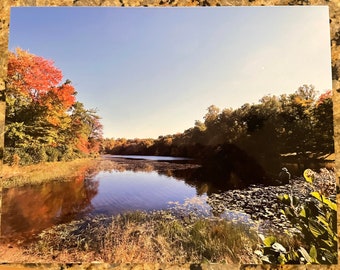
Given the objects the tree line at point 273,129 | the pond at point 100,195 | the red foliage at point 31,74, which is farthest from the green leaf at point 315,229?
the red foliage at point 31,74

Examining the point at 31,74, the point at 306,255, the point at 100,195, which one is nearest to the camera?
the point at 306,255

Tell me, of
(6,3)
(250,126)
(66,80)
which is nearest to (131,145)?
(66,80)

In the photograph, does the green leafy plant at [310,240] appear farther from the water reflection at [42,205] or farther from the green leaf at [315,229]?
the water reflection at [42,205]

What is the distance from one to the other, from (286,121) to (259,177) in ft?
1.47

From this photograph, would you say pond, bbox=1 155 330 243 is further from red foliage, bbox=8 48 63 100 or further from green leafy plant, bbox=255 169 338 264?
red foliage, bbox=8 48 63 100

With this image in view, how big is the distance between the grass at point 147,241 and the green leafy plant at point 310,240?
11cm

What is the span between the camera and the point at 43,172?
2424mm

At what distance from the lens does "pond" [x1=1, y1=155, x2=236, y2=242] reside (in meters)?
2.30

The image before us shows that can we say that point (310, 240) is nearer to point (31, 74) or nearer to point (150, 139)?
point (150, 139)

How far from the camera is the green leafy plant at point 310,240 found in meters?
2.26

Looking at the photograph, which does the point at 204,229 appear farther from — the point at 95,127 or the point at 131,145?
the point at 95,127

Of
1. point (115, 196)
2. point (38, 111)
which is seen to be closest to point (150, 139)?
point (115, 196)

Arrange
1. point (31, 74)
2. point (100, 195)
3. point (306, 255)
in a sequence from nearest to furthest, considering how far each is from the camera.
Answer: point (306, 255) < point (100, 195) < point (31, 74)

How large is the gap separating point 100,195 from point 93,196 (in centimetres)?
5
